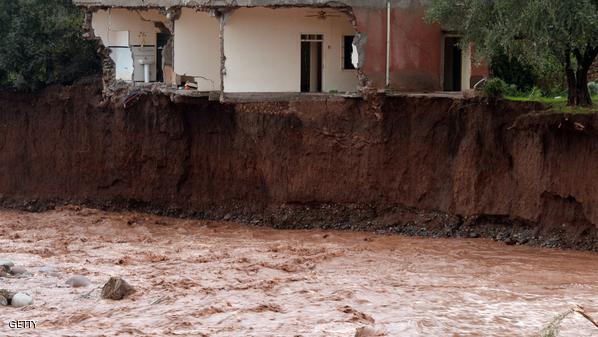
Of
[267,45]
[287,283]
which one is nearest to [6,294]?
[287,283]

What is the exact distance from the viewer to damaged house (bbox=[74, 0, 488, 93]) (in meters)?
28.0

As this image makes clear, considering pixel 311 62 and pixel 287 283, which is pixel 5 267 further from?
pixel 311 62

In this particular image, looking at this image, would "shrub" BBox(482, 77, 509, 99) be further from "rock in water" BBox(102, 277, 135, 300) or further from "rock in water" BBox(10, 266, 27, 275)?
"rock in water" BBox(10, 266, 27, 275)

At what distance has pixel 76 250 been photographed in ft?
84.0

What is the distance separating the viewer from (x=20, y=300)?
1922 centimetres

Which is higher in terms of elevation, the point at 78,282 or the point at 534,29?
the point at 534,29

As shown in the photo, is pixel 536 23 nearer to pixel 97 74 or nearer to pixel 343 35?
pixel 343 35

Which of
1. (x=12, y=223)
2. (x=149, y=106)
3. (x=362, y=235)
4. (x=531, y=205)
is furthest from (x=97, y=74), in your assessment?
(x=531, y=205)

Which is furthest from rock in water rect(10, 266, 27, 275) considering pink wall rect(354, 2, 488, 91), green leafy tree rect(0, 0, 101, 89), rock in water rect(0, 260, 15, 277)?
green leafy tree rect(0, 0, 101, 89)

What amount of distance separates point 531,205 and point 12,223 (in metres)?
13.6

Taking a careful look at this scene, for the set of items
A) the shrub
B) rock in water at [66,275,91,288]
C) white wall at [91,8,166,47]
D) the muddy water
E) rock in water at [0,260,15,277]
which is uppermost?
white wall at [91,8,166,47]

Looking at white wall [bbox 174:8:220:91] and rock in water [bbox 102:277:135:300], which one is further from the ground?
white wall [bbox 174:8:220:91]

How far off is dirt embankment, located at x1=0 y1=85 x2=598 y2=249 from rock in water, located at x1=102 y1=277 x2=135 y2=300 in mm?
9802

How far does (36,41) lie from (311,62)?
8.42 m
